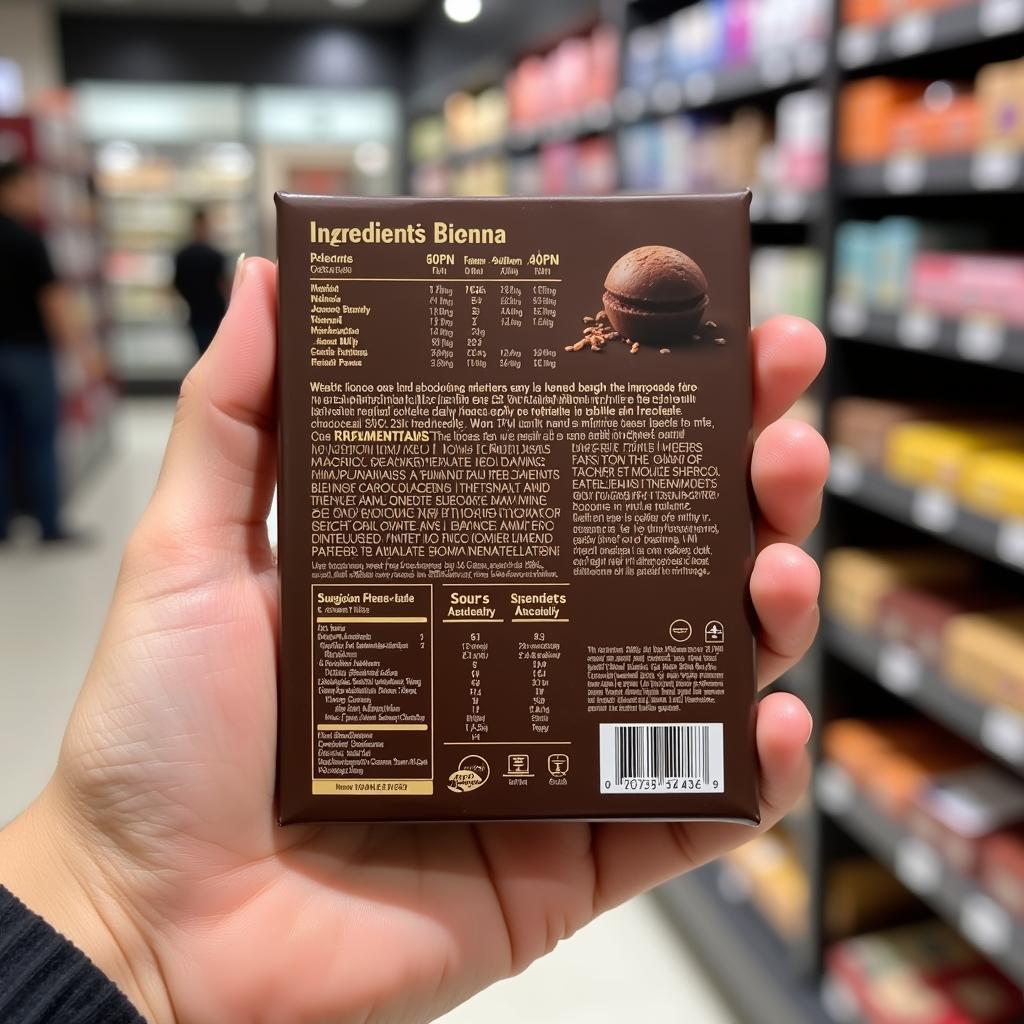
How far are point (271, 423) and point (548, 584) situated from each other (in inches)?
12.6

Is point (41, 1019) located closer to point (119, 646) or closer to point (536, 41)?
point (119, 646)

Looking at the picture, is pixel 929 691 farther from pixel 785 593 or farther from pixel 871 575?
pixel 785 593

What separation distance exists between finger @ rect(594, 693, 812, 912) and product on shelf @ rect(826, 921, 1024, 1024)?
4.05ft

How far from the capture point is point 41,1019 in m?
0.92

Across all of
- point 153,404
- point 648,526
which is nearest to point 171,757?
point 648,526

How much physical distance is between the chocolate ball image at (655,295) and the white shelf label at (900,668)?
4.13 ft

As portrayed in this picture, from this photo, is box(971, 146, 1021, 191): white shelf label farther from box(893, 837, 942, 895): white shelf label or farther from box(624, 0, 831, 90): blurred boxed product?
box(893, 837, 942, 895): white shelf label

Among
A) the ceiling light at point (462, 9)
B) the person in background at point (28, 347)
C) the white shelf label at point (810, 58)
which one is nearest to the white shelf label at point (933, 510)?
the white shelf label at point (810, 58)

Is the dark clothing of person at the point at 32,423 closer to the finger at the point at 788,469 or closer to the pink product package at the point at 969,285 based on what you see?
the pink product package at the point at 969,285

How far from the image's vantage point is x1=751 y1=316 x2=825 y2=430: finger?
999 millimetres

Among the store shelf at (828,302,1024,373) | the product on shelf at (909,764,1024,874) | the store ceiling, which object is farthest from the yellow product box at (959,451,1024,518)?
the store ceiling

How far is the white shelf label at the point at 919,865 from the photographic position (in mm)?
1940

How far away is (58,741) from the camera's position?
3.35 metres

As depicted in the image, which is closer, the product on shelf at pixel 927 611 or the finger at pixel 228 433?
the finger at pixel 228 433
